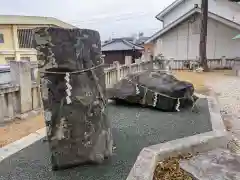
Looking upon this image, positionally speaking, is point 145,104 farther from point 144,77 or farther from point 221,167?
point 221,167

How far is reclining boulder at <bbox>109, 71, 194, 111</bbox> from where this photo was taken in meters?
4.61

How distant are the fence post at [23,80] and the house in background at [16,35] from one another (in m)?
9.80

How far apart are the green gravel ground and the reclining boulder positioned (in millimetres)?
194

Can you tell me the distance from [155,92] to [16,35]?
45.5 feet

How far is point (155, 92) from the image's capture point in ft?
15.4

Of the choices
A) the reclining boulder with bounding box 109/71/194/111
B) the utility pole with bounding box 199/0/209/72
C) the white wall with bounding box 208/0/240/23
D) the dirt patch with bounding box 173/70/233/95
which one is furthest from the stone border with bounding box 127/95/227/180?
the white wall with bounding box 208/0/240/23

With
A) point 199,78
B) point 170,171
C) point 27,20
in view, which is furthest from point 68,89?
point 27,20

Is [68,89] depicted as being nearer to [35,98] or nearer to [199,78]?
[35,98]

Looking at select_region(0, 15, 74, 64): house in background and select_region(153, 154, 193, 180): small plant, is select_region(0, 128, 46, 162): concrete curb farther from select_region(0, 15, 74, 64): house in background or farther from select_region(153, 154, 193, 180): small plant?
select_region(0, 15, 74, 64): house in background

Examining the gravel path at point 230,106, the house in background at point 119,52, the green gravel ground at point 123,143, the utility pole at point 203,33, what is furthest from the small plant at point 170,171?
the house in background at point 119,52

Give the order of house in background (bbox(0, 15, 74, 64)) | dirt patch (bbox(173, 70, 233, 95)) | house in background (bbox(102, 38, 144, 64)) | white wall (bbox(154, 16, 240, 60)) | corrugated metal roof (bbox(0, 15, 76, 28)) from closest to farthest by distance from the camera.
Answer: dirt patch (bbox(173, 70, 233, 95)) → corrugated metal roof (bbox(0, 15, 76, 28)) → house in background (bbox(0, 15, 74, 64)) → white wall (bbox(154, 16, 240, 60)) → house in background (bbox(102, 38, 144, 64))

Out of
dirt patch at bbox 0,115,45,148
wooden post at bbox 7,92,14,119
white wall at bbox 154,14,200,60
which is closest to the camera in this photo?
dirt patch at bbox 0,115,45,148

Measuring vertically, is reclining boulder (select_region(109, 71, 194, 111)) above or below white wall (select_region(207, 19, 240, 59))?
below

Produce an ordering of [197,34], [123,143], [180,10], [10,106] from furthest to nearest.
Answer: [180,10] < [197,34] < [10,106] < [123,143]
